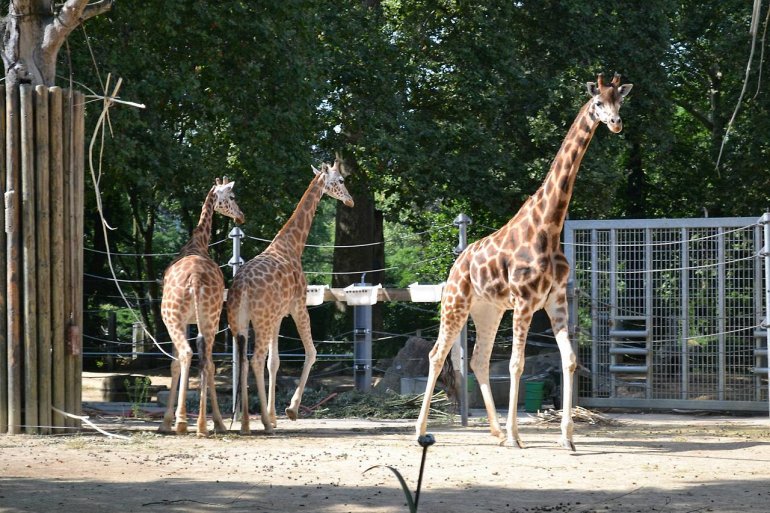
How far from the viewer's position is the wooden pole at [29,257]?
35.2ft

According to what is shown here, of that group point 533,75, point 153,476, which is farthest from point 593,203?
point 153,476

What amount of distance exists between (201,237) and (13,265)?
2251 mm

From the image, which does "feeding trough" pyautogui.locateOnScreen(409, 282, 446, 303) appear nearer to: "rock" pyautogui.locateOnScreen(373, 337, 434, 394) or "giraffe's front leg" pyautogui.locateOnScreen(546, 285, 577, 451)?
"rock" pyautogui.locateOnScreen(373, 337, 434, 394)

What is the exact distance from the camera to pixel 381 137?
20016 millimetres

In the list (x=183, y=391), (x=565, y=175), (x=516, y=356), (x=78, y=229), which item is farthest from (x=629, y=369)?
(x=78, y=229)

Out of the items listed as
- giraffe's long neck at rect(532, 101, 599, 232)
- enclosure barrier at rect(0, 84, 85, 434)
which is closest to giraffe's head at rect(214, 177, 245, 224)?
enclosure barrier at rect(0, 84, 85, 434)

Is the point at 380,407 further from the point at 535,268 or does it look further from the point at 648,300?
the point at 535,268

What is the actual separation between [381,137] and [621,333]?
290 inches

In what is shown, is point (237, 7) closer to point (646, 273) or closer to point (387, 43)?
point (387, 43)

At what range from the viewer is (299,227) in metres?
12.8

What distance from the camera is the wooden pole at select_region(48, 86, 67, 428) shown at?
1091 centimetres

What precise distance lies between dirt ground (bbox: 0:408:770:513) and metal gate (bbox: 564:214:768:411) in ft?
8.02

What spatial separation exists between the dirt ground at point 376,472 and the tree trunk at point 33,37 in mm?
3804

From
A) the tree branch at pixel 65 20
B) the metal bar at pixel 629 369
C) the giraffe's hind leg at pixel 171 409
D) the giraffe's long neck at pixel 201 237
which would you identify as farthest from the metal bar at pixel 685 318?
the tree branch at pixel 65 20
